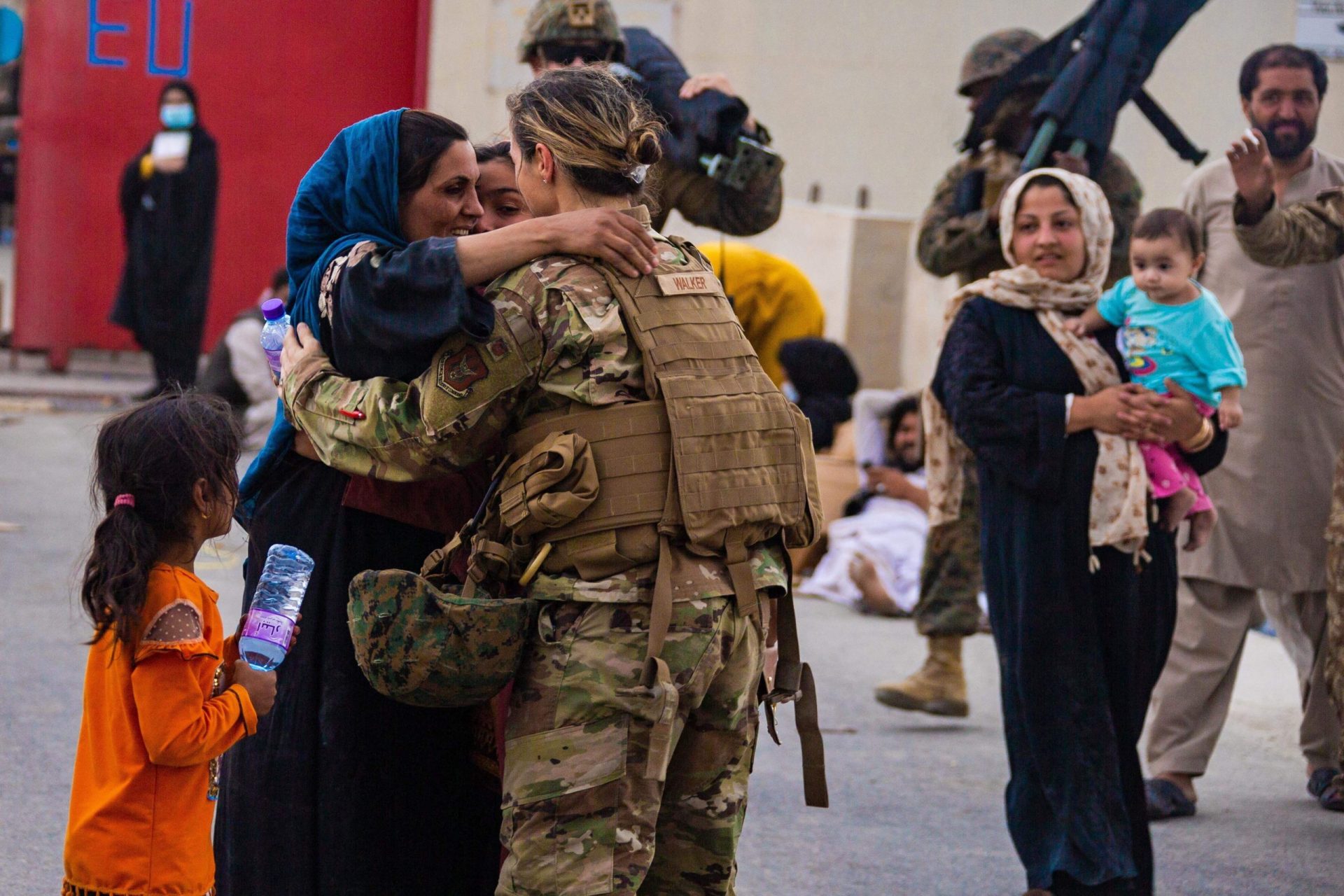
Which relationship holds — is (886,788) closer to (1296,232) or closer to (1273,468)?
(1273,468)

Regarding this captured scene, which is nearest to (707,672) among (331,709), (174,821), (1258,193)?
(331,709)

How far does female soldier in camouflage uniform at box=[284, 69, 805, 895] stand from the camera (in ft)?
7.84

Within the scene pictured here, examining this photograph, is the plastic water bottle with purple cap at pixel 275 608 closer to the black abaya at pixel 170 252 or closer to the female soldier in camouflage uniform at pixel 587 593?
the female soldier in camouflage uniform at pixel 587 593

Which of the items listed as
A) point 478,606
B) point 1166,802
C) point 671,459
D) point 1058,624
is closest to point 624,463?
point 671,459

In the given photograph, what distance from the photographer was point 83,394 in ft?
41.5

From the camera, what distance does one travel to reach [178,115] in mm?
12266

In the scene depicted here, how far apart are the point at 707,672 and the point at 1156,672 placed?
1784 mm

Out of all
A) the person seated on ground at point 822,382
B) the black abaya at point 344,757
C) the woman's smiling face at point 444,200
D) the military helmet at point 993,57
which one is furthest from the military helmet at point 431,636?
the person seated on ground at point 822,382

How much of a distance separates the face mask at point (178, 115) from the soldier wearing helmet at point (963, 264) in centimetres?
790

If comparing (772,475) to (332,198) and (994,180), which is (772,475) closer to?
(332,198)

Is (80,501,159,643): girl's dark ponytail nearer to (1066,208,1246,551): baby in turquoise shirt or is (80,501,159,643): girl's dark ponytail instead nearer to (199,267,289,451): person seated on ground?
(1066,208,1246,551): baby in turquoise shirt

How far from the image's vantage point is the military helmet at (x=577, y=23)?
16.8ft

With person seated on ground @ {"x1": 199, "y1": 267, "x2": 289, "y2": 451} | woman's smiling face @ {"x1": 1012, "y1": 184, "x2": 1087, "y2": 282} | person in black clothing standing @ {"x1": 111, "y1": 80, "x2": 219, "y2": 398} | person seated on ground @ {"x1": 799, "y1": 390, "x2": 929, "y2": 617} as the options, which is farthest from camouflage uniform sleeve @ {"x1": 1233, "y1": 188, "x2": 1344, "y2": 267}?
person in black clothing standing @ {"x1": 111, "y1": 80, "x2": 219, "y2": 398}

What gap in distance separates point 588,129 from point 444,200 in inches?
15.8
